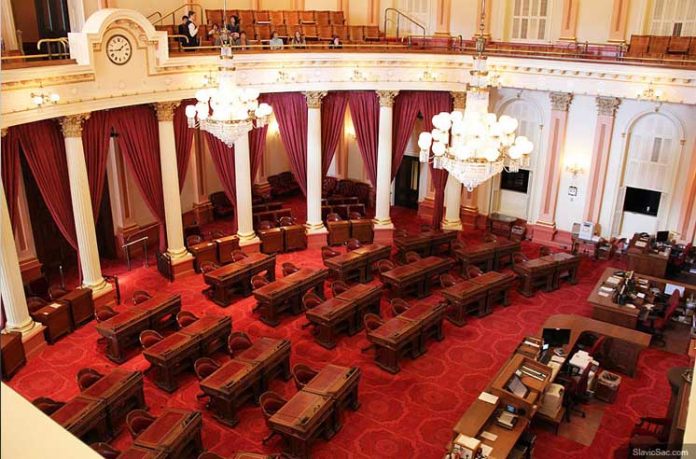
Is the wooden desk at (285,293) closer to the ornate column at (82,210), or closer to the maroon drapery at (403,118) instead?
the ornate column at (82,210)

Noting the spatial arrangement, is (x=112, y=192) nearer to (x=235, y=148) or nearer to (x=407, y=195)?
(x=235, y=148)

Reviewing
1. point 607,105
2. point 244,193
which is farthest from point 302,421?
point 607,105

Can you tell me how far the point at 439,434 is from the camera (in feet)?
27.6

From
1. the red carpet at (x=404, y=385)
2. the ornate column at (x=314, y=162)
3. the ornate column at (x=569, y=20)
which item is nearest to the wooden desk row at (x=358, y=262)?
the red carpet at (x=404, y=385)

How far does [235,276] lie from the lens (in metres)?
11.7

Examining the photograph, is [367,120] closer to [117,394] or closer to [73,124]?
[73,124]

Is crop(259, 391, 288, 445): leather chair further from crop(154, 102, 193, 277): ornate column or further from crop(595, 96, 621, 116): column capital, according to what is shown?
crop(595, 96, 621, 116): column capital

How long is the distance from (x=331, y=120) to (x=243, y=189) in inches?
107

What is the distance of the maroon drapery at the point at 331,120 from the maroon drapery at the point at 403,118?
126cm

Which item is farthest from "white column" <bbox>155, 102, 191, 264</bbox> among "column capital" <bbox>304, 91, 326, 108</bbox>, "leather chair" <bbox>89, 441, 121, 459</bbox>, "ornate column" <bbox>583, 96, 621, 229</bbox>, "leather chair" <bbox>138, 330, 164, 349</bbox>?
"ornate column" <bbox>583, 96, 621, 229</bbox>

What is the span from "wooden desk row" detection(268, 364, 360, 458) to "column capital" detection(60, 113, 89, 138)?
5.69 metres

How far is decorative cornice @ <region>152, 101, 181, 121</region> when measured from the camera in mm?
11617

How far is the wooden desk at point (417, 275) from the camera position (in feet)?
38.4

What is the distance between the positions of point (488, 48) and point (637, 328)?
719 centimetres
